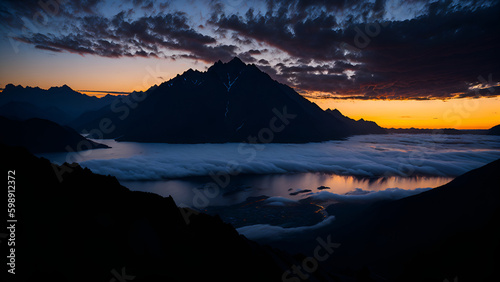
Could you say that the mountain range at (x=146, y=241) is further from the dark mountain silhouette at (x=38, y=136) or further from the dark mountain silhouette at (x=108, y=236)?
the dark mountain silhouette at (x=38, y=136)

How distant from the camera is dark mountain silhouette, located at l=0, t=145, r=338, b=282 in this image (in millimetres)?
6707

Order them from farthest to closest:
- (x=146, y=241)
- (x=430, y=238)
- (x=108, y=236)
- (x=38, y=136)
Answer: (x=38, y=136), (x=430, y=238), (x=146, y=241), (x=108, y=236)

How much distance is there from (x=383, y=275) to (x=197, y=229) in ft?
41.9

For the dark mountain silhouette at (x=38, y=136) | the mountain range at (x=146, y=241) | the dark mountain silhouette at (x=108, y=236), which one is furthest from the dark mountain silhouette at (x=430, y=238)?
the dark mountain silhouette at (x=38, y=136)

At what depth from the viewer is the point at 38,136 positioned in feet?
322

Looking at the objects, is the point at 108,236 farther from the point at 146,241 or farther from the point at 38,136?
the point at 38,136

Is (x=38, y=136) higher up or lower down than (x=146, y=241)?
lower down

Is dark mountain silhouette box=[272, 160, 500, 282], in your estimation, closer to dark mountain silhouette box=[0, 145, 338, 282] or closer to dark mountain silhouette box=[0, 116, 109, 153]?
dark mountain silhouette box=[0, 145, 338, 282]

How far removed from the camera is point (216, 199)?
42.2 m

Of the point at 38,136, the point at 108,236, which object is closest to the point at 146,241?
the point at 108,236

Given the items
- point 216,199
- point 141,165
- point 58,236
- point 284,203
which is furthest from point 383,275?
point 141,165

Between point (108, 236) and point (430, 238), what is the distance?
64.4 feet

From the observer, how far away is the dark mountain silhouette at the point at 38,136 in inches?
3524

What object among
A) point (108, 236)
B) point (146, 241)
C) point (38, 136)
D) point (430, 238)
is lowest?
point (430, 238)
